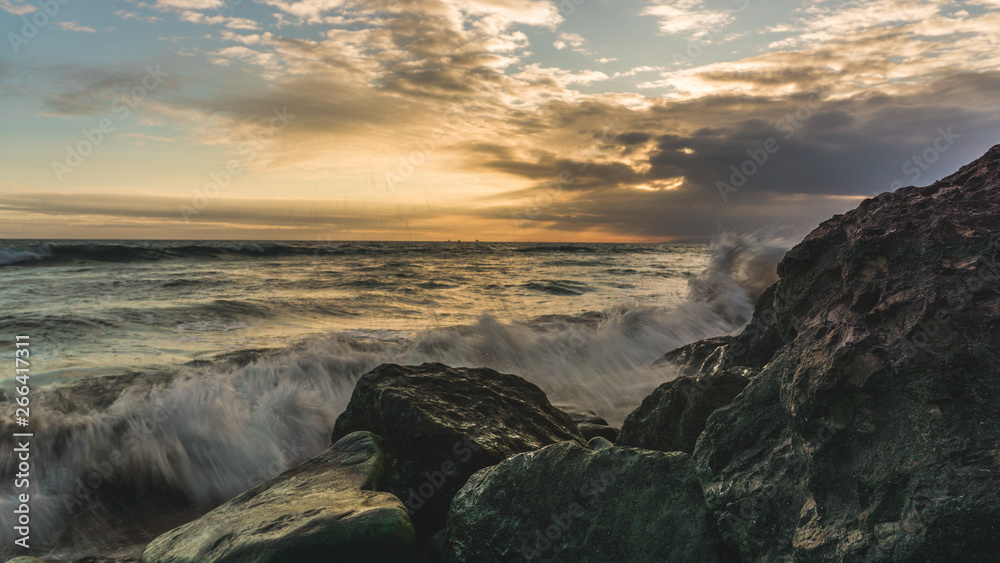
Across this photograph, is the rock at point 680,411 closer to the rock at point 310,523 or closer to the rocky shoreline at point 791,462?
the rocky shoreline at point 791,462

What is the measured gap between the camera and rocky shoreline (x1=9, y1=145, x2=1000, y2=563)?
1623 mm

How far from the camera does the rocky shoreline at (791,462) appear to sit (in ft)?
5.32

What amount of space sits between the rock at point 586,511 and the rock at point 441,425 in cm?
49

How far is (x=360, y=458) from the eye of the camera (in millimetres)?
3150

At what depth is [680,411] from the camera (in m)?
3.43

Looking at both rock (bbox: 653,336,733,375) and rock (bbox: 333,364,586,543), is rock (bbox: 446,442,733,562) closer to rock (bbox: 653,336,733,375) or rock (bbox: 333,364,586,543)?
rock (bbox: 333,364,586,543)

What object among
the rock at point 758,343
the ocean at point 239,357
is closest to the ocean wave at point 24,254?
the ocean at point 239,357

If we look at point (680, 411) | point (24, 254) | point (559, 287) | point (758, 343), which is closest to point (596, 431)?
point (680, 411)

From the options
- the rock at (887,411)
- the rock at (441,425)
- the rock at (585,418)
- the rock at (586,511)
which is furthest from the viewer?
the rock at (585,418)

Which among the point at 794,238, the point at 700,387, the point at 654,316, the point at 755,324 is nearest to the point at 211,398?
the point at 700,387

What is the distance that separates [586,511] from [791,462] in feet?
2.81

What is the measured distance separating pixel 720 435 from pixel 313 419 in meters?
4.50

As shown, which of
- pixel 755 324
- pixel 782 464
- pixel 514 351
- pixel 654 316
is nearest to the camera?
pixel 782 464

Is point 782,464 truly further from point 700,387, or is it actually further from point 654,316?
point 654,316
